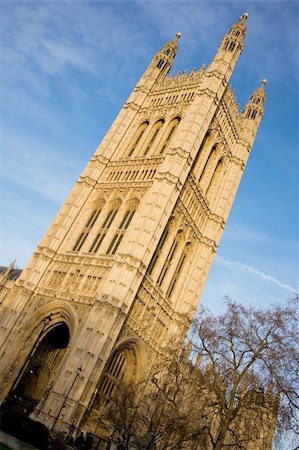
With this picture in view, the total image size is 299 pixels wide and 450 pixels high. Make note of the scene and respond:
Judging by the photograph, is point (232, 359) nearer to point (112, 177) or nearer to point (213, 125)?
point (112, 177)

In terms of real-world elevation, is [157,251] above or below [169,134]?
below

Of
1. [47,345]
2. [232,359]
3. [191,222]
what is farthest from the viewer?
[191,222]

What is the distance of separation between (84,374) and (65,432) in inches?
122

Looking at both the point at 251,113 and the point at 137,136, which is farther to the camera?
the point at 251,113

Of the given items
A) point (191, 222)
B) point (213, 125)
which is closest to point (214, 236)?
point (191, 222)

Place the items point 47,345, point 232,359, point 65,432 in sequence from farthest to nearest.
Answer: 1. point 47,345
2. point 65,432
3. point 232,359

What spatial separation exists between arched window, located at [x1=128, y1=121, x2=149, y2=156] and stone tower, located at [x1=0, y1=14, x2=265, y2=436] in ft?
0.37

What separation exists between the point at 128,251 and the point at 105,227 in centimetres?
537

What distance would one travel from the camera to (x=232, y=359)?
690 inches

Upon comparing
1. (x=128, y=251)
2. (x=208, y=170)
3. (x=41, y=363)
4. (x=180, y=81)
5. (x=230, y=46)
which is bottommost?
(x=41, y=363)

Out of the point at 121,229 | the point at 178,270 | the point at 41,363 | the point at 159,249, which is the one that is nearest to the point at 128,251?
the point at 121,229

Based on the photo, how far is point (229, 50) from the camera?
4212 centimetres

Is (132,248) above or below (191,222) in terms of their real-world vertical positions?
below

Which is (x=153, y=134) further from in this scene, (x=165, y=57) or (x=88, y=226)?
(x=165, y=57)
